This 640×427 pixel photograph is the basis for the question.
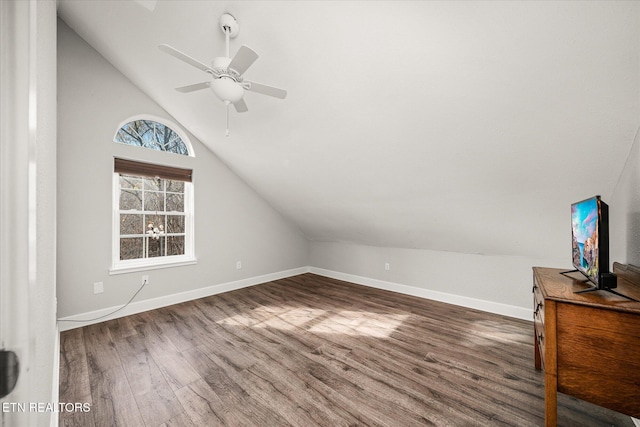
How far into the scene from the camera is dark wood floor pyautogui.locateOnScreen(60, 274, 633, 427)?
160cm

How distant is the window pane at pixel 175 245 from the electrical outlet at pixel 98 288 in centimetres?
82

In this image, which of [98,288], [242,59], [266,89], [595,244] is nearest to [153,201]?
[98,288]

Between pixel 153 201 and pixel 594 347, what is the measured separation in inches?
168

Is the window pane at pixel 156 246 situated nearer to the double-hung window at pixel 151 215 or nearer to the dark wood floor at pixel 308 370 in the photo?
the double-hung window at pixel 151 215

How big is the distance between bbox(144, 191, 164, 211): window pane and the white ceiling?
1103mm

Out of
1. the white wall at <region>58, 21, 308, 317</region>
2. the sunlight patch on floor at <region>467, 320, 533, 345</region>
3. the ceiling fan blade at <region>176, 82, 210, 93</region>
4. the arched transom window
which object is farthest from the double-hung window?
the sunlight patch on floor at <region>467, 320, 533, 345</region>

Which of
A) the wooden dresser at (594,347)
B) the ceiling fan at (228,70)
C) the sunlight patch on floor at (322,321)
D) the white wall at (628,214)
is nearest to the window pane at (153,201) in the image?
Answer: the sunlight patch on floor at (322,321)

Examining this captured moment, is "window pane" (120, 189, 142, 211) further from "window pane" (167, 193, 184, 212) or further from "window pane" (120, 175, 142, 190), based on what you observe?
"window pane" (167, 193, 184, 212)

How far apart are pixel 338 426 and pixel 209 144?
364 centimetres

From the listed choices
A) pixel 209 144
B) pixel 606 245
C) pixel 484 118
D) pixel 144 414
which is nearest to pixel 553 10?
pixel 484 118

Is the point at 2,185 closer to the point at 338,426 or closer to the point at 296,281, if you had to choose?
the point at 338,426

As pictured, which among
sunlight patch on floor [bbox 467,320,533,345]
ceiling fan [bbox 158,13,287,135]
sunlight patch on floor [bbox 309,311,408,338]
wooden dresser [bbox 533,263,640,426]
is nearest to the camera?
wooden dresser [bbox 533,263,640,426]

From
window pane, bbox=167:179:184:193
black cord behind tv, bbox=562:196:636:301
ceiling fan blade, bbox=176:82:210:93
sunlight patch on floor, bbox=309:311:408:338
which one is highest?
ceiling fan blade, bbox=176:82:210:93

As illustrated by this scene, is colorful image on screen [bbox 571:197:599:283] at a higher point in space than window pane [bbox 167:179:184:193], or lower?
lower
